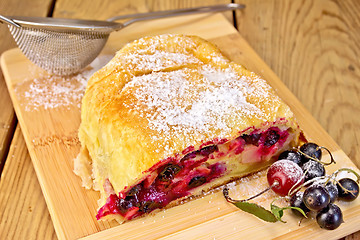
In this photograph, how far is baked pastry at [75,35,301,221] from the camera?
89.8 inches

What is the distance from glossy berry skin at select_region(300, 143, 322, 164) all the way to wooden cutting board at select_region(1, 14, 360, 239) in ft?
0.42

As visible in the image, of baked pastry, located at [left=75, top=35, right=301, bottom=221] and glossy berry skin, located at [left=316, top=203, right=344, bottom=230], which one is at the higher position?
baked pastry, located at [left=75, top=35, right=301, bottom=221]

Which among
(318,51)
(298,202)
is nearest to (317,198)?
(298,202)

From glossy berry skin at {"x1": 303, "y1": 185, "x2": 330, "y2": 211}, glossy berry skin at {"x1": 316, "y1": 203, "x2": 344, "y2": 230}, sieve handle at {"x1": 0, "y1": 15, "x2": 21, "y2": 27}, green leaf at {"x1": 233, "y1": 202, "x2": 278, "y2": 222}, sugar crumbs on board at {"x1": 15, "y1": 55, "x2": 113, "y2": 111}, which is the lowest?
glossy berry skin at {"x1": 316, "y1": 203, "x2": 344, "y2": 230}

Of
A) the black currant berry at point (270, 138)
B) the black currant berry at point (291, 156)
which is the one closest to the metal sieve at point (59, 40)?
the black currant berry at point (270, 138)

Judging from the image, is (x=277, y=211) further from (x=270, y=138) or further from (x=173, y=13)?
(x=173, y=13)

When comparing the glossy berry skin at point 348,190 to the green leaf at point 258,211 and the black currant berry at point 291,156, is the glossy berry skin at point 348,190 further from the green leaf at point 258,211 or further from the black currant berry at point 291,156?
the green leaf at point 258,211

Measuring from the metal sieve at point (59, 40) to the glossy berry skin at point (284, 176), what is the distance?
4.38 ft

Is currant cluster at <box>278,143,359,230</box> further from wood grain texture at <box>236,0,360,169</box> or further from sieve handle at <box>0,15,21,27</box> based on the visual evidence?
sieve handle at <box>0,15,21,27</box>

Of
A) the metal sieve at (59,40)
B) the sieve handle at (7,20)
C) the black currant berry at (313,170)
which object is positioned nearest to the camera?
the black currant berry at (313,170)

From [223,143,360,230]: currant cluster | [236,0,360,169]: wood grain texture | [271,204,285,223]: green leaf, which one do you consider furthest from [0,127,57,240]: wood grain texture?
[236,0,360,169]: wood grain texture

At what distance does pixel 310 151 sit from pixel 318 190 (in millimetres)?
326

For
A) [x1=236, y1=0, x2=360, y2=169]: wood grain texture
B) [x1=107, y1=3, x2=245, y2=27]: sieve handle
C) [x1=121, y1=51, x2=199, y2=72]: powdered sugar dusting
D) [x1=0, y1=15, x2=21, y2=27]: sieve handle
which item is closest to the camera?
[x1=121, y1=51, x2=199, y2=72]: powdered sugar dusting

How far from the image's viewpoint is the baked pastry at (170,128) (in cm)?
228
